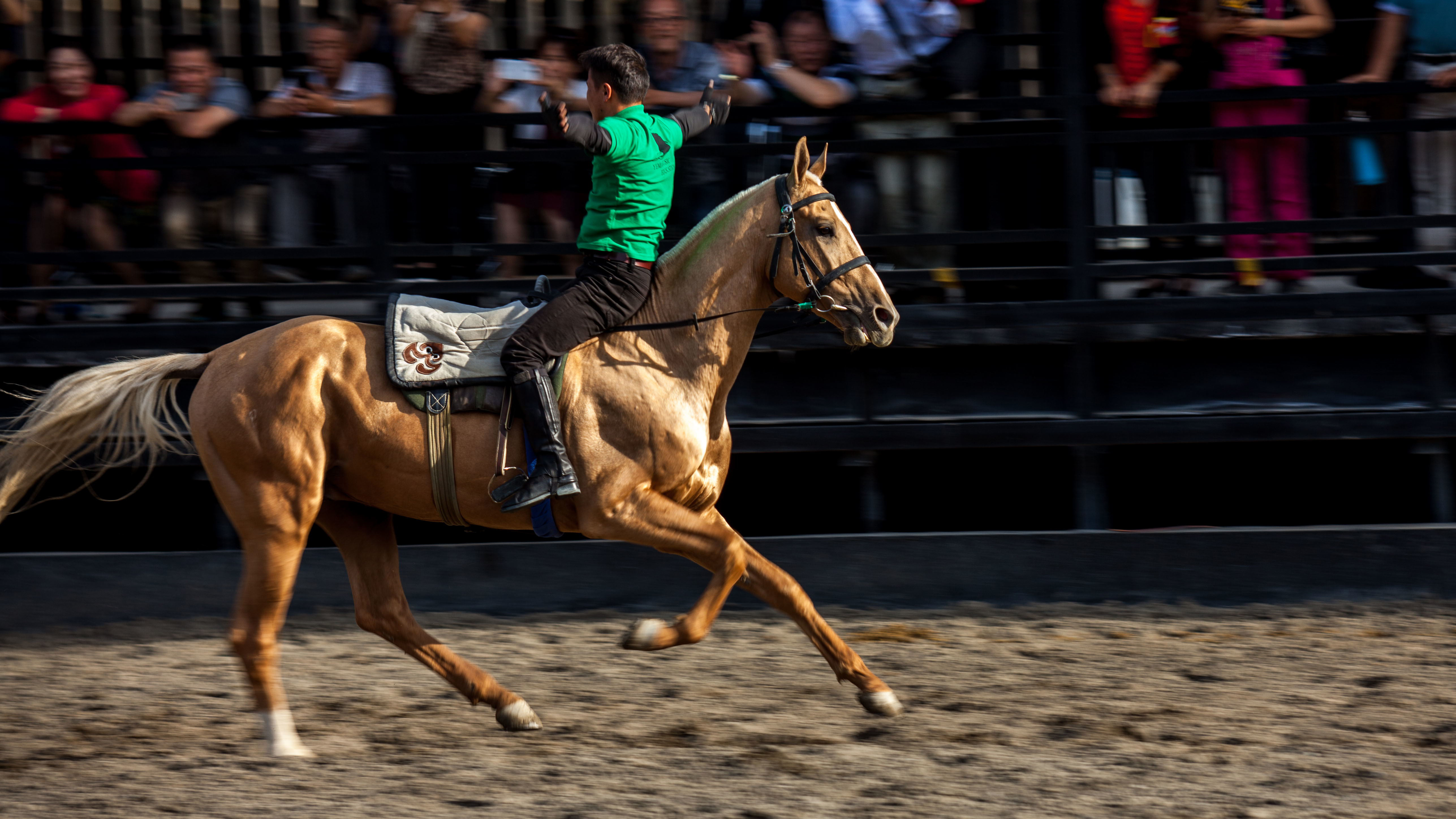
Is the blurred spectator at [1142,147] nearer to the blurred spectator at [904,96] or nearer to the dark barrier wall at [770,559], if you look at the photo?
the blurred spectator at [904,96]

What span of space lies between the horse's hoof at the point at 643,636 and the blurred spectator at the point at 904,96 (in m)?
2.94

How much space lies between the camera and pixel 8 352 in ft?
23.3

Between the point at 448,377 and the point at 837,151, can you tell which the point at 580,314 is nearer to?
the point at 448,377

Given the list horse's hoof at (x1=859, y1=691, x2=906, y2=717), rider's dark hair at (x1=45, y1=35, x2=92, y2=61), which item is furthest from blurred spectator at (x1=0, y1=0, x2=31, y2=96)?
horse's hoof at (x1=859, y1=691, x2=906, y2=717)

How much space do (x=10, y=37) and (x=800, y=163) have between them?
228 inches

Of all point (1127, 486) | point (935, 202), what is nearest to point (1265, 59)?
point (935, 202)

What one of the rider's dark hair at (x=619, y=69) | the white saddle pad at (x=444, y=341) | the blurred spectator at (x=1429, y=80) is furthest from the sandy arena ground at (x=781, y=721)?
the rider's dark hair at (x=619, y=69)

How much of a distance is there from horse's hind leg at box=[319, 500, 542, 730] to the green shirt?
145 cm

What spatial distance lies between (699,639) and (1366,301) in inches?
159

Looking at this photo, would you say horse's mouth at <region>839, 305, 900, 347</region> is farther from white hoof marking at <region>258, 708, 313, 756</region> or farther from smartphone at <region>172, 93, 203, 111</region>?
smartphone at <region>172, 93, 203, 111</region>

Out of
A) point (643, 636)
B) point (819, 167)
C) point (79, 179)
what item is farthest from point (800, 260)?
point (79, 179)

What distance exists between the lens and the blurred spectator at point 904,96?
691cm

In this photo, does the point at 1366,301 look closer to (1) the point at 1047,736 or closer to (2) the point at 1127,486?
(2) the point at 1127,486

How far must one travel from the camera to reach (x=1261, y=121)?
6.79 m
